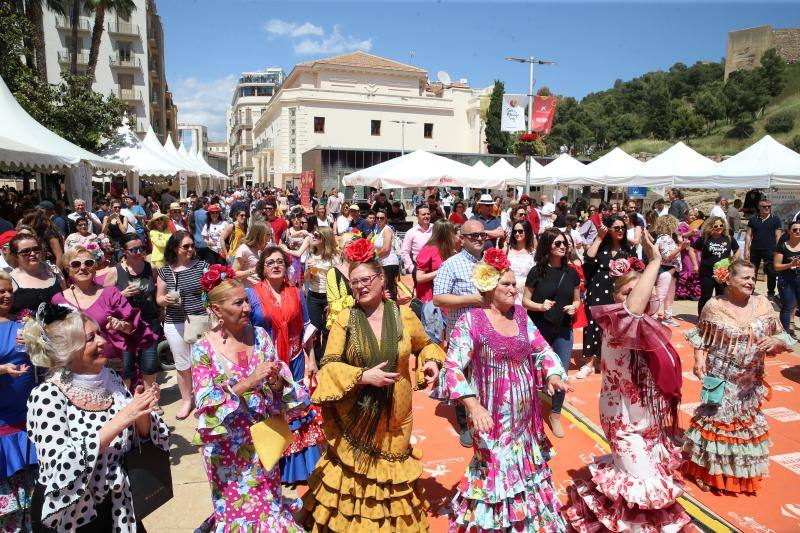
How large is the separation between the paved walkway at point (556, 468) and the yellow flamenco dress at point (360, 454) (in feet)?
2.41

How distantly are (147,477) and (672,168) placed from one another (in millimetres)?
16927

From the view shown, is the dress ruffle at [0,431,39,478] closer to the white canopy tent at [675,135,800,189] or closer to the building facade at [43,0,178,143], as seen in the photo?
the white canopy tent at [675,135,800,189]

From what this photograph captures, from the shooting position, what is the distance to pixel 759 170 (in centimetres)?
1298

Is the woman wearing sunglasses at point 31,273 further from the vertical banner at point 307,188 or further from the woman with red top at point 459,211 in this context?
the vertical banner at point 307,188

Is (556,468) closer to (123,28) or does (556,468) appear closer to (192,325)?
(192,325)

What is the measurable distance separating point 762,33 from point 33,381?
97.5m

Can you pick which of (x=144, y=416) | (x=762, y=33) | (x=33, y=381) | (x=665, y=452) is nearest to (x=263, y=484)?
(x=144, y=416)

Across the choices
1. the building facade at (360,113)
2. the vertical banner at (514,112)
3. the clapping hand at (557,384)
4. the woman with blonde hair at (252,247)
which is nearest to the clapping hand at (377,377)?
the clapping hand at (557,384)

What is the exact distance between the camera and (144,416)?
275 centimetres

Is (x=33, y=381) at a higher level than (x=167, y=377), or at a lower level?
higher

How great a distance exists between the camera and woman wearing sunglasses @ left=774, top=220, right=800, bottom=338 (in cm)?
750

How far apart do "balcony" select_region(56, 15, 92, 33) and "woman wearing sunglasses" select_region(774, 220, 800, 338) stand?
167ft

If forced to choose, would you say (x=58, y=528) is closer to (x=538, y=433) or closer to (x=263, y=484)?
(x=263, y=484)

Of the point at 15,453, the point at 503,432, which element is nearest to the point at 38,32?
the point at 15,453
